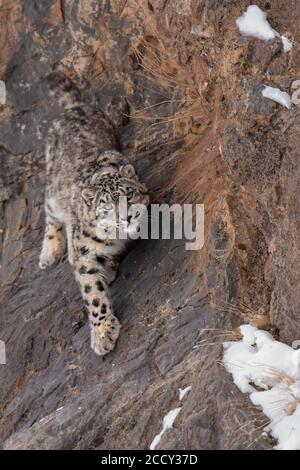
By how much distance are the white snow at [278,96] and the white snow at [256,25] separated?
1.42 ft

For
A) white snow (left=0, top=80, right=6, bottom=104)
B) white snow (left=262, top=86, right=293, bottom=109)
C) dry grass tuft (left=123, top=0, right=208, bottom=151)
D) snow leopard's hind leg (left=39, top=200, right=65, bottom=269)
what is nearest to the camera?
white snow (left=262, top=86, right=293, bottom=109)

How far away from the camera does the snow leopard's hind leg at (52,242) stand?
38.6ft

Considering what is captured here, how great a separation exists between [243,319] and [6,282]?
17.6ft

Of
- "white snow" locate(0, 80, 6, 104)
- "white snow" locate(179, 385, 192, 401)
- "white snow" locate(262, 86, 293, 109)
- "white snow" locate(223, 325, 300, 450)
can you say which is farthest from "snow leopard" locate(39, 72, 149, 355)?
"white snow" locate(262, 86, 293, 109)

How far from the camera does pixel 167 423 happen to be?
7.16 metres

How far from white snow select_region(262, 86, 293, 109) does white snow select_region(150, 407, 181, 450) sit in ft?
8.48

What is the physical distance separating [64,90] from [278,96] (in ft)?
19.1

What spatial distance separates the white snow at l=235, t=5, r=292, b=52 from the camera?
7.54 m

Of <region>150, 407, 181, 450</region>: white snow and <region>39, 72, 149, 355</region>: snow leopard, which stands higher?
<region>39, 72, 149, 355</region>: snow leopard

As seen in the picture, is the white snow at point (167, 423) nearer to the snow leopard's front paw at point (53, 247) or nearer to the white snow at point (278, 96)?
the white snow at point (278, 96)

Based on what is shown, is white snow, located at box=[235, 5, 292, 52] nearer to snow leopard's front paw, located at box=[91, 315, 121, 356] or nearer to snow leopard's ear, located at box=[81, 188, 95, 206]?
snow leopard's ear, located at box=[81, 188, 95, 206]

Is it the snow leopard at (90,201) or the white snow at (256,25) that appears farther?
the snow leopard at (90,201)

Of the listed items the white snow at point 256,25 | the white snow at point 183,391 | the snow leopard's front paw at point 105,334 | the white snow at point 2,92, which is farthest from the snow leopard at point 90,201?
the white snow at point 256,25
